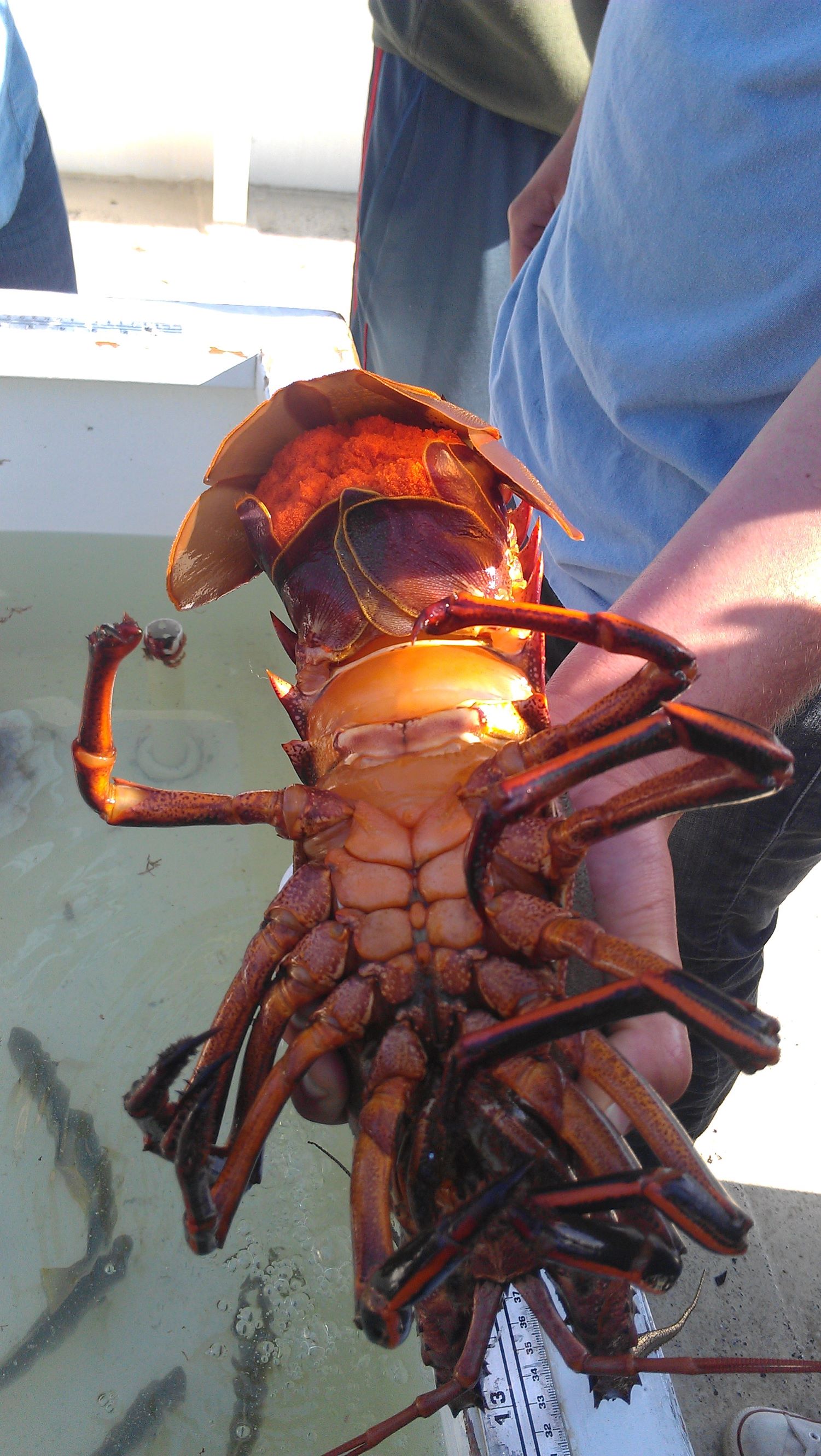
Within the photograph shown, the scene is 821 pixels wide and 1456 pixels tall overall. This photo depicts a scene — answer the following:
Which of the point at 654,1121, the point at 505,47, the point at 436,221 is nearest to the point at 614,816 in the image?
the point at 654,1121

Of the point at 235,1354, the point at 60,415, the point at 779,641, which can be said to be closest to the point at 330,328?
the point at 60,415

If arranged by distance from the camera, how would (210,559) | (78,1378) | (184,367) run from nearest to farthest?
1. (210,559)
2. (78,1378)
3. (184,367)

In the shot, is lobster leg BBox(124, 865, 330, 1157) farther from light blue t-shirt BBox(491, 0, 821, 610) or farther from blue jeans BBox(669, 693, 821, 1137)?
light blue t-shirt BBox(491, 0, 821, 610)

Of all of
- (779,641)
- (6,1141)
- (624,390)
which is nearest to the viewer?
(779,641)

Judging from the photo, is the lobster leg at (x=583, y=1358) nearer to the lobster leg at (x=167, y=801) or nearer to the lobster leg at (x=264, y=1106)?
the lobster leg at (x=264, y=1106)

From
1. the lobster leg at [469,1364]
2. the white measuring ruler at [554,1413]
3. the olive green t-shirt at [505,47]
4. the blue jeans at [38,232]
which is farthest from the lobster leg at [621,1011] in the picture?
the blue jeans at [38,232]

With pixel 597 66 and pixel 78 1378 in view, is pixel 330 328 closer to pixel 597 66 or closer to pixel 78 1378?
pixel 597 66

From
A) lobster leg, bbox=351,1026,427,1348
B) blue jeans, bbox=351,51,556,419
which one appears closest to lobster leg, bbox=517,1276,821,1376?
lobster leg, bbox=351,1026,427,1348
